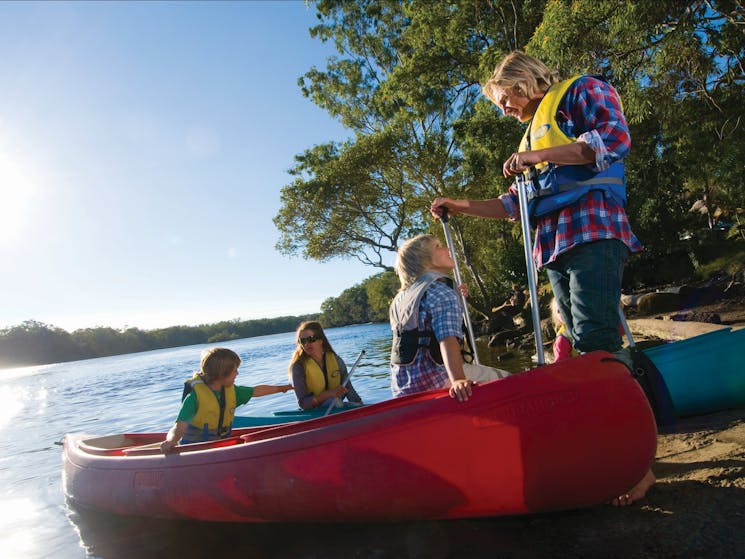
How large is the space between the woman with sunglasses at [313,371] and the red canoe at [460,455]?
2.02 m

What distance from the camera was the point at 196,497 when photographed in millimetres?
2947

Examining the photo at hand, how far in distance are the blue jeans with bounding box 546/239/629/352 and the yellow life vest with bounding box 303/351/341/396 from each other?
324cm

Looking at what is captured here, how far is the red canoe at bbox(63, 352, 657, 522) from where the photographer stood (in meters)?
2.00

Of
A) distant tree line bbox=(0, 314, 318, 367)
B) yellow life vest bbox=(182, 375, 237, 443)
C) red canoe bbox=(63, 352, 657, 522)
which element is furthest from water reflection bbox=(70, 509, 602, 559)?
distant tree line bbox=(0, 314, 318, 367)

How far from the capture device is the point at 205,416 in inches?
147

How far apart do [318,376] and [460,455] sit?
9.61 ft

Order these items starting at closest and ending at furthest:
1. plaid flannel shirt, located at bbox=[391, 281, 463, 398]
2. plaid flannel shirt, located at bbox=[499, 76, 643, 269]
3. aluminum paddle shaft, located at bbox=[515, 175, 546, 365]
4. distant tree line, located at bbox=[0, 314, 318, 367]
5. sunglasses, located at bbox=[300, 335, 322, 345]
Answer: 1. plaid flannel shirt, located at bbox=[499, 76, 643, 269]
2. aluminum paddle shaft, located at bbox=[515, 175, 546, 365]
3. plaid flannel shirt, located at bbox=[391, 281, 463, 398]
4. sunglasses, located at bbox=[300, 335, 322, 345]
5. distant tree line, located at bbox=[0, 314, 318, 367]

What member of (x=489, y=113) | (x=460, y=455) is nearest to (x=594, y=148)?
(x=460, y=455)

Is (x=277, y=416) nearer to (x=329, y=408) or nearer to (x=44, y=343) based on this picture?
(x=329, y=408)

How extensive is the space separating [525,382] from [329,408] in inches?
104

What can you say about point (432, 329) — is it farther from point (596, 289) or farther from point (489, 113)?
point (489, 113)

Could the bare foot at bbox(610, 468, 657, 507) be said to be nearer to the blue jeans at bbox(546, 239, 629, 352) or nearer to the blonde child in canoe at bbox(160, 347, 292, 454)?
the blue jeans at bbox(546, 239, 629, 352)

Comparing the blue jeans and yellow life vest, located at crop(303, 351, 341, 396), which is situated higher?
the blue jeans

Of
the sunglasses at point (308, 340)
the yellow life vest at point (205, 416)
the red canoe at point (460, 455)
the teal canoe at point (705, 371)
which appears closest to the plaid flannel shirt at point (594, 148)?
the red canoe at point (460, 455)
